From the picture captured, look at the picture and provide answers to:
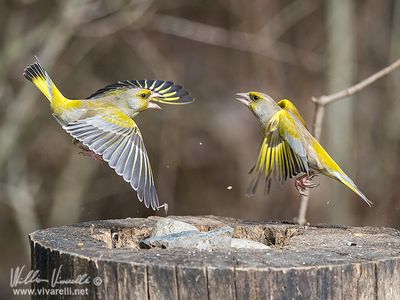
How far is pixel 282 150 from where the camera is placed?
5504 mm

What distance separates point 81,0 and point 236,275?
6023 millimetres

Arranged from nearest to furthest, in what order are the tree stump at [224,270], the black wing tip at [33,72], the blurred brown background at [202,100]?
the tree stump at [224,270], the black wing tip at [33,72], the blurred brown background at [202,100]

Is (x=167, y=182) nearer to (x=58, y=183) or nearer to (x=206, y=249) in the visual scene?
(x=58, y=183)

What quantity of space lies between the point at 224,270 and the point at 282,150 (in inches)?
81.7

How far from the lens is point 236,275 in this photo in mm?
3557

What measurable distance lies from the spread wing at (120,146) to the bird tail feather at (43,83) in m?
0.47

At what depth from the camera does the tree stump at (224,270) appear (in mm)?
3561

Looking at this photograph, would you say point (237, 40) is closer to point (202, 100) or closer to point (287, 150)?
point (202, 100)

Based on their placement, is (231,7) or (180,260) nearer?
(180,260)

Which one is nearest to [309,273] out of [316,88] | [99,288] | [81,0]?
[99,288]

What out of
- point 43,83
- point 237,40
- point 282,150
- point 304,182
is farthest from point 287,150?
point 237,40

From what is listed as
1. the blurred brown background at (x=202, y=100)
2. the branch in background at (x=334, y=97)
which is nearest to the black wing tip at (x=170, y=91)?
the branch in background at (x=334, y=97)

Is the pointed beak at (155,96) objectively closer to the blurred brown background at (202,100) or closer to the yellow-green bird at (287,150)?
the yellow-green bird at (287,150)

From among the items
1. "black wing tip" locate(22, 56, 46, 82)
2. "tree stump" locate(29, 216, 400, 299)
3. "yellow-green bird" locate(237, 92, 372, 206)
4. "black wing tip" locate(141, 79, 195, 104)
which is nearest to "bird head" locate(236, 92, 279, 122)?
"yellow-green bird" locate(237, 92, 372, 206)
